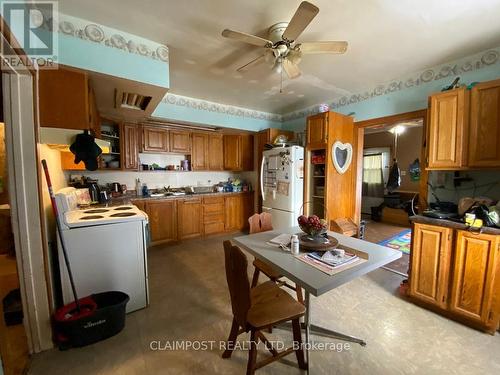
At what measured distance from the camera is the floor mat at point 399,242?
3623 mm

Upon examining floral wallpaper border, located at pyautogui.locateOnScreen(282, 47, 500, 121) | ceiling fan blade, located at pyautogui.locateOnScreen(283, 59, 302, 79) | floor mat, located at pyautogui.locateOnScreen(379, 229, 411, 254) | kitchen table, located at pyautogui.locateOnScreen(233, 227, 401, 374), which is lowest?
floor mat, located at pyautogui.locateOnScreen(379, 229, 411, 254)

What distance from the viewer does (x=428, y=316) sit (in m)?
1.94

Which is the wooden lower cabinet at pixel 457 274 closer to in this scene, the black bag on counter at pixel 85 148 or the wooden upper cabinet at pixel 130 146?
the black bag on counter at pixel 85 148

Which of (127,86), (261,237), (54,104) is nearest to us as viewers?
(54,104)

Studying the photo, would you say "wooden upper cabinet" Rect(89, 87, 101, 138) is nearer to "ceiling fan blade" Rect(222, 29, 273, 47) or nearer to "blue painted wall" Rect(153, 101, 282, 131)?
"blue painted wall" Rect(153, 101, 282, 131)

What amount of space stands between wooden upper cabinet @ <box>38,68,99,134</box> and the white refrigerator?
262 centimetres

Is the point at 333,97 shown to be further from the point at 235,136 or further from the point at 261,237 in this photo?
the point at 261,237

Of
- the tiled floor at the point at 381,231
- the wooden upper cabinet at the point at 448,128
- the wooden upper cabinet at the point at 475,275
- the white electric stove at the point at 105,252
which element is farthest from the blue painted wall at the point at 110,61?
the tiled floor at the point at 381,231

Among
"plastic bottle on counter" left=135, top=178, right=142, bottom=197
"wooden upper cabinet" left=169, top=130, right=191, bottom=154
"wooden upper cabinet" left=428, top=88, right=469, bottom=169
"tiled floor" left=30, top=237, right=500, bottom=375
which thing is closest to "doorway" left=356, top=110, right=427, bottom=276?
"tiled floor" left=30, top=237, right=500, bottom=375

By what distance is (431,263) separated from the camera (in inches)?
78.5

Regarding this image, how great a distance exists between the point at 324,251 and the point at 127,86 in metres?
2.43

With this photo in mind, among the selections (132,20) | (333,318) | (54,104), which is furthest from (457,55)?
(54,104)

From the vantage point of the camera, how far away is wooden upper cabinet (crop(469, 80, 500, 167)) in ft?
5.79

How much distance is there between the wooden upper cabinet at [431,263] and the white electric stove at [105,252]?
268cm
